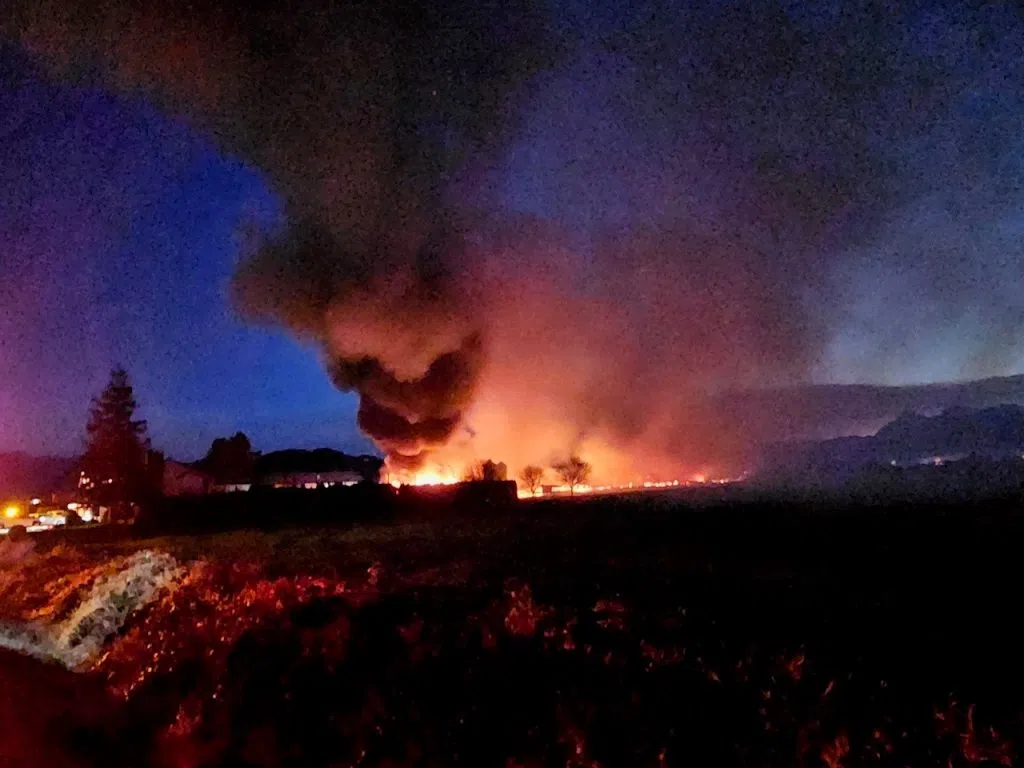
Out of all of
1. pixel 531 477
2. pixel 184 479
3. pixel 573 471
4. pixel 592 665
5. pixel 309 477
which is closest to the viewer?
pixel 592 665

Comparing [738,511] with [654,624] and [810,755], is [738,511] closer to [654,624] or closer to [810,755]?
[654,624]

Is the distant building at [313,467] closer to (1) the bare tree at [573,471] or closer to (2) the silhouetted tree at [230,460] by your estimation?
(2) the silhouetted tree at [230,460]

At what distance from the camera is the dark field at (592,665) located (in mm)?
7812

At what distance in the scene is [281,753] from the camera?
9.54 m

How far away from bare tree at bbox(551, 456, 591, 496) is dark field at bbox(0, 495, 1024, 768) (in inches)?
2729

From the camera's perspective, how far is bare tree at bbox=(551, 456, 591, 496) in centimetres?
8644

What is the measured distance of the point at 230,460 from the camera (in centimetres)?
8125

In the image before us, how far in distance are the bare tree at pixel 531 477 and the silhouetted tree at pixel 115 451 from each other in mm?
31540

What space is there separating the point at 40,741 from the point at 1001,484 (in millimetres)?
28018

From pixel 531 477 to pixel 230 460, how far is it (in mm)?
28174

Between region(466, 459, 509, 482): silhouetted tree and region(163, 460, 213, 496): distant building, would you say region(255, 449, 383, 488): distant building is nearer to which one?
region(163, 460, 213, 496): distant building

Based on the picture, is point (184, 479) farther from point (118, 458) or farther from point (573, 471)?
point (573, 471)

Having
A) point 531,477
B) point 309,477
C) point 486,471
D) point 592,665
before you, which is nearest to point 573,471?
point 531,477

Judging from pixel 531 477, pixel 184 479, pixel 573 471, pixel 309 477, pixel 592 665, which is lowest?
pixel 592 665
